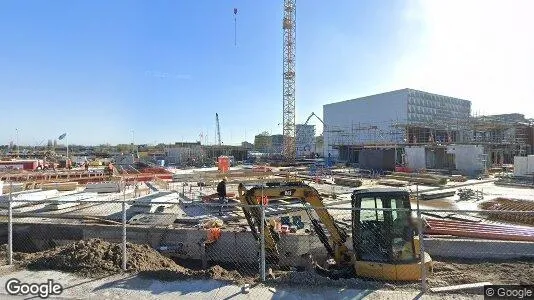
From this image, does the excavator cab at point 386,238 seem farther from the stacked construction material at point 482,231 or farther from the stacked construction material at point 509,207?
the stacked construction material at point 509,207

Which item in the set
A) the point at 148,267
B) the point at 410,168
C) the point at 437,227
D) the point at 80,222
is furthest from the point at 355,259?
the point at 410,168

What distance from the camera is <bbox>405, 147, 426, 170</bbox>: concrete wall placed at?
37.5 m

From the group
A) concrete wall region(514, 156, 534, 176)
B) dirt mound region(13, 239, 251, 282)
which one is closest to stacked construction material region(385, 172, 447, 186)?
concrete wall region(514, 156, 534, 176)

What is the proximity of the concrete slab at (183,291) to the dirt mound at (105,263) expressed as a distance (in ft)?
0.86

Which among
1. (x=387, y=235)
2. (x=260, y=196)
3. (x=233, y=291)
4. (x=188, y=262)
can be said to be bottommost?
(x=188, y=262)

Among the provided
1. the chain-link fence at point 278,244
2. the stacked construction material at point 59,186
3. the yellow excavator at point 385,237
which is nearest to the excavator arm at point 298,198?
the chain-link fence at point 278,244

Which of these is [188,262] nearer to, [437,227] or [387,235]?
[387,235]

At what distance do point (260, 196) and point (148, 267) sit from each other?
276cm

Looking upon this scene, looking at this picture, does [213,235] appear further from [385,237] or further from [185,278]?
[385,237]

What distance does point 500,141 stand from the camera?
42406 mm

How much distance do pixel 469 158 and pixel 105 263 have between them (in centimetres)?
3348

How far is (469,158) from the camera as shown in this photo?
33.7 metres

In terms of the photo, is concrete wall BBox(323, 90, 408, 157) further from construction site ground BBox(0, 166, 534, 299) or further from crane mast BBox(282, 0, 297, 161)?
construction site ground BBox(0, 166, 534, 299)

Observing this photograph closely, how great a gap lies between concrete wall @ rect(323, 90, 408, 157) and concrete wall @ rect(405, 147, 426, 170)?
14721 mm
